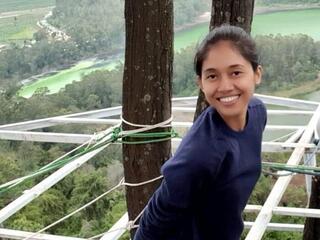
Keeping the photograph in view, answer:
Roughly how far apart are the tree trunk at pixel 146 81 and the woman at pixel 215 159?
0.62 metres

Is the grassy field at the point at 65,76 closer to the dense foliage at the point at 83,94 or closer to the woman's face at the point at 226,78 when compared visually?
the dense foliage at the point at 83,94

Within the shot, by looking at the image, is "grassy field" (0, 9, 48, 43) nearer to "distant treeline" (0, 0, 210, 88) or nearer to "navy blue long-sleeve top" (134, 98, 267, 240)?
"distant treeline" (0, 0, 210, 88)

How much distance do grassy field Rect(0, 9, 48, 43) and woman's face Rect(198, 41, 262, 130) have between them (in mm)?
10401

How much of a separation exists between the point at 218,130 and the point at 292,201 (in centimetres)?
565

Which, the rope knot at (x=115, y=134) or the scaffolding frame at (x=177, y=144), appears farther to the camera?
the scaffolding frame at (x=177, y=144)

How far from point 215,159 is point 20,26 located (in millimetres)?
12871

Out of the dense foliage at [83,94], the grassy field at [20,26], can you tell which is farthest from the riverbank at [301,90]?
the grassy field at [20,26]

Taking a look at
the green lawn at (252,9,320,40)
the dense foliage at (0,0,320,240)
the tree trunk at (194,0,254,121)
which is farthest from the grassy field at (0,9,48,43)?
the tree trunk at (194,0,254,121)

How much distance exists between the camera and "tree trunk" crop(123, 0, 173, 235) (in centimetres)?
179

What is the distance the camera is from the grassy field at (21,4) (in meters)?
15.1

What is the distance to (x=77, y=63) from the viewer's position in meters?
9.81

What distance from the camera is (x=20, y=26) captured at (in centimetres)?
1319

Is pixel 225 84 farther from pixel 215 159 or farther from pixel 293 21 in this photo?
pixel 293 21

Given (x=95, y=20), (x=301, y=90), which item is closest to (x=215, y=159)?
(x=301, y=90)
